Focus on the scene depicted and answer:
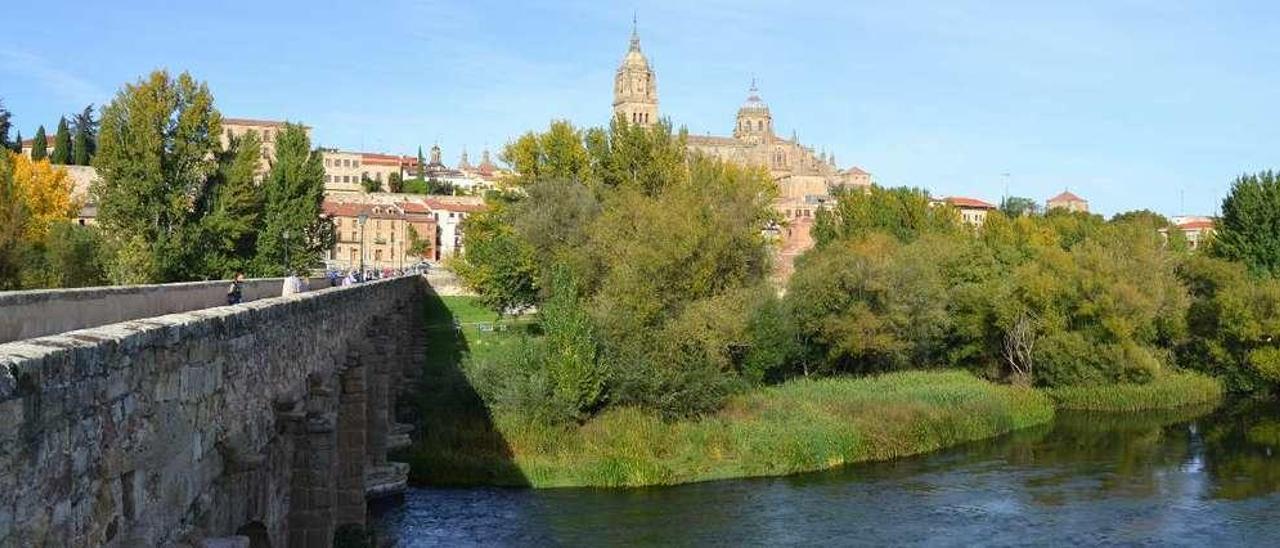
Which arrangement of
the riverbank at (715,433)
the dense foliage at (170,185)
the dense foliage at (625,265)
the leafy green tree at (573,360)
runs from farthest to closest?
the dense foliage at (170,185) < the dense foliage at (625,265) < the leafy green tree at (573,360) < the riverbank at (715,433)

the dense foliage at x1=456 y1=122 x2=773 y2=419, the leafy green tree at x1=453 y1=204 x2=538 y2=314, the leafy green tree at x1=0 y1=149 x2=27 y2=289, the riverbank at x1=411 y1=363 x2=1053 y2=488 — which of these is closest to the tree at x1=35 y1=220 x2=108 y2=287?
the leafy green tree at x1=0 y1=149 x2=27 y2=289

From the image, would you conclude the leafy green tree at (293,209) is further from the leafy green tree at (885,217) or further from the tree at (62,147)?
the tree at (62,147)

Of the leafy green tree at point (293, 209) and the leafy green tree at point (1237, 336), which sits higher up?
the leafy green tree at point (293, 209)

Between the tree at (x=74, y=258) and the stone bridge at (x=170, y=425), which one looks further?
the tree at (x=74, y=258)

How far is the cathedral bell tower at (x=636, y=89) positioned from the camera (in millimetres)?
144625

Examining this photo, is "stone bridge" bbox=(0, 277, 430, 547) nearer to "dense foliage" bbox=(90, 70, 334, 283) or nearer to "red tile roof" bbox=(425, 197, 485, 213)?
"dense foliage" bbox=(90, 70, 334, 283)

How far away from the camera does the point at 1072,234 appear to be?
91.1 metres

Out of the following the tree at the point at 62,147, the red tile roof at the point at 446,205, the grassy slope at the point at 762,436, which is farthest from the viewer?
the red tile roof at the point at 446,205

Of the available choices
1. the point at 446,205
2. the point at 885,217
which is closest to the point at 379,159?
the point at 446,205

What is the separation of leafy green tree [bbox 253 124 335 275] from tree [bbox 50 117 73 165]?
59.4 meters

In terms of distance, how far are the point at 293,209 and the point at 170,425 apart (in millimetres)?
45820

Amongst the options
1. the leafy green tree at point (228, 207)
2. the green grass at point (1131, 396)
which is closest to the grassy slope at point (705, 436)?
the green grass at point (1131, 396)

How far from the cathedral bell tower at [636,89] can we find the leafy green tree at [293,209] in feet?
294

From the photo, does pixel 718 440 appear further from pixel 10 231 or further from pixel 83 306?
pixel 10 231
